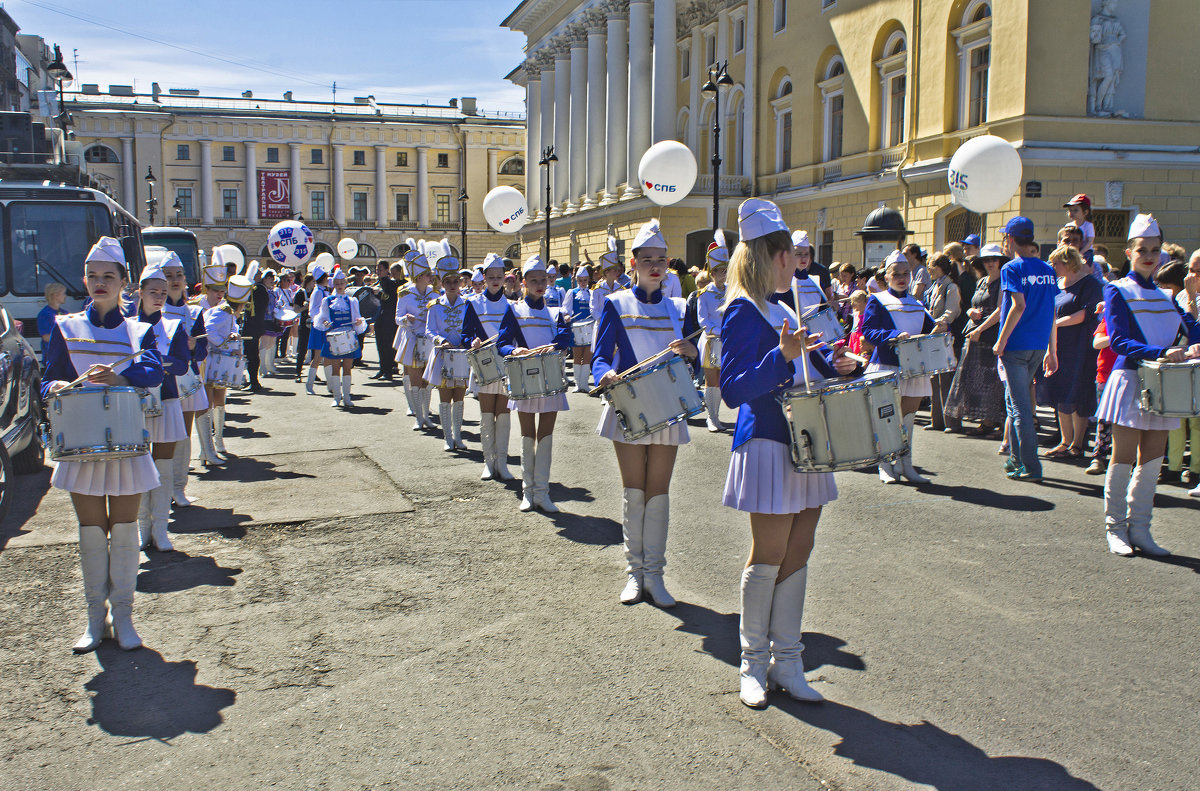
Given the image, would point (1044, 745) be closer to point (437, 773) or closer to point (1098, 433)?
point (437, 773)

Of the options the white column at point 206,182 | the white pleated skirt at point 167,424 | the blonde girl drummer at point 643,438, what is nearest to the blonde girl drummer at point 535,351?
the blonde girl drummer at point 643,438

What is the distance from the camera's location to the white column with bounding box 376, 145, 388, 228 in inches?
3369

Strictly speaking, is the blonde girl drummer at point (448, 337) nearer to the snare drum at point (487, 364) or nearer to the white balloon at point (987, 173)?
the snare drum at point (487, 364)

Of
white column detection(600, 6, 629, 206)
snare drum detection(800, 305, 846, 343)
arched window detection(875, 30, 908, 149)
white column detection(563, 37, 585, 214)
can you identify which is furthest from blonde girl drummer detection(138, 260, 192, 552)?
white column detection(563, 37, 585, 214)

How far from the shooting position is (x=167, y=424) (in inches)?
281

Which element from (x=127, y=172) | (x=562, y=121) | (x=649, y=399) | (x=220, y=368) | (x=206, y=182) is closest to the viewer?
(x=649, y=399)

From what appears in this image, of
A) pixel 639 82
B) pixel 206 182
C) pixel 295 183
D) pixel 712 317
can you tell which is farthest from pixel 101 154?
pixel 712 317

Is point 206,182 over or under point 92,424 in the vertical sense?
over

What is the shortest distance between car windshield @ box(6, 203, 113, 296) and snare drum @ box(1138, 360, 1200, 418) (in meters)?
13.1

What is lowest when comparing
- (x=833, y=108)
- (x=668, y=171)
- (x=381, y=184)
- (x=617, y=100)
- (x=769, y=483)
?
(x=769, y=483)

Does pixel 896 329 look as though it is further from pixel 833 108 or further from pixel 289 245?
pixel 833 108

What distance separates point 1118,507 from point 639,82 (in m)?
38.8

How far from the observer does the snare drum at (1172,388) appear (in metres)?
6.37

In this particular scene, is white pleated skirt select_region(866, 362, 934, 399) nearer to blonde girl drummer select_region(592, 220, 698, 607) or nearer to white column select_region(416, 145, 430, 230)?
blonde girl drummer select_region(592, 220, 698, 607)
